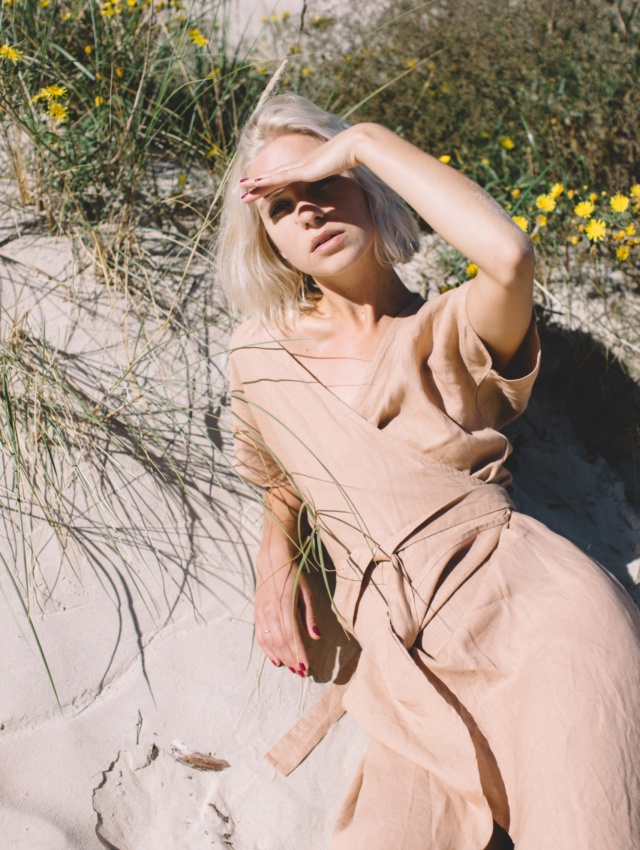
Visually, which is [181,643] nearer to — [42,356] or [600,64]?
[42,356]

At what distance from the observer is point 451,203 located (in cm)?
157

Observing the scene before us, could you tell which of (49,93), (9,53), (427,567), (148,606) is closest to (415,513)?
(427,567)

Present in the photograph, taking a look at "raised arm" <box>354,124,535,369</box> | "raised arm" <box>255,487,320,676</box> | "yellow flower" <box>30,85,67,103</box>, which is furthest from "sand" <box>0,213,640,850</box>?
"raised arm" <box>354,124,535,369</box>

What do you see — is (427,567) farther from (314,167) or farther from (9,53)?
(9,53)

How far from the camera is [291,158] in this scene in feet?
6.13

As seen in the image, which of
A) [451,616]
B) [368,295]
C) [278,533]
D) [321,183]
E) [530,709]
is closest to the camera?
[530,709]

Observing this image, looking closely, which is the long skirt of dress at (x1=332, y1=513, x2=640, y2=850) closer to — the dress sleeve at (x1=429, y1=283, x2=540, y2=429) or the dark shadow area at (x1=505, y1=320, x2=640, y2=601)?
the dress sleeve at (x1=429, y1=283, x2=540, y2=429)

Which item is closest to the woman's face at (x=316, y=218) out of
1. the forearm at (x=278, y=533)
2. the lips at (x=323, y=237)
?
the lips at (x=323, y=237)

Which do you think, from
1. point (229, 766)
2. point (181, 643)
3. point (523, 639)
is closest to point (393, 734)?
point (523, 639)

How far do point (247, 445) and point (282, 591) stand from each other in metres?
0.42

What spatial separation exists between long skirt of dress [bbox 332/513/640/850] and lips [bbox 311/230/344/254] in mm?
806

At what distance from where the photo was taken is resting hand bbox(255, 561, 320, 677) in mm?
2020

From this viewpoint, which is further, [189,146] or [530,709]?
[189,146]

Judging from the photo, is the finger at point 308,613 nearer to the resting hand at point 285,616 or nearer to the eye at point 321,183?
the resting hand at point 285,616
